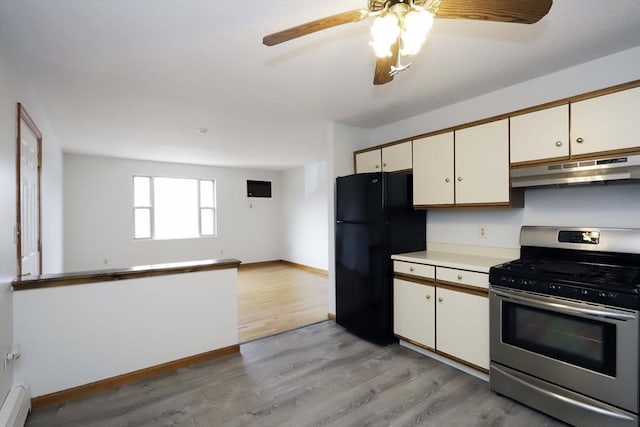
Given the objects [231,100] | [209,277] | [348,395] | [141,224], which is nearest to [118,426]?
[209,277]

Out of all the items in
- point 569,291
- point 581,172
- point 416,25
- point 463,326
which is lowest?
point 463,326

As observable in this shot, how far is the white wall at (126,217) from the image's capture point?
5492mm

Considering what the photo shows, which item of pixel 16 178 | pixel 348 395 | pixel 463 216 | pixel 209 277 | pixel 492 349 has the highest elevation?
pixel 16 178

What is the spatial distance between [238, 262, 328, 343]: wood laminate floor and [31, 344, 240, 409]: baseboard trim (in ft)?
1.37

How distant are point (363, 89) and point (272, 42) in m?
1.46

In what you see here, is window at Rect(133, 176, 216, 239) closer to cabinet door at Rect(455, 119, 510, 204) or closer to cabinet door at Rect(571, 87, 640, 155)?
cabinet door at Rect(455, 119, 510, 204)

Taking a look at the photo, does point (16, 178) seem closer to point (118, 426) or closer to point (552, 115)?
point (118, 426)

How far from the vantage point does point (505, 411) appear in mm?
1972

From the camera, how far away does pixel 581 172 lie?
6.43 ft

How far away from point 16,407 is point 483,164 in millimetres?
3469

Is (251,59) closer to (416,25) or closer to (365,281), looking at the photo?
(416,25)

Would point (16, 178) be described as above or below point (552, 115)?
below

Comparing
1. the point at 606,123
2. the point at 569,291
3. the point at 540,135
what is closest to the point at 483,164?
the point at 540,135

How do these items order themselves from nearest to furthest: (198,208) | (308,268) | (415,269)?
1. (415,269)
2. (198,208)
3. (308,268)
